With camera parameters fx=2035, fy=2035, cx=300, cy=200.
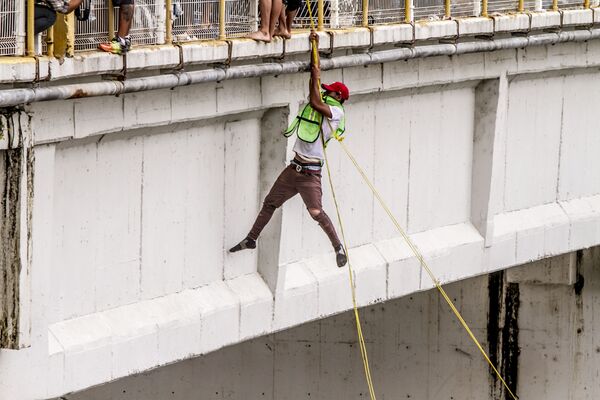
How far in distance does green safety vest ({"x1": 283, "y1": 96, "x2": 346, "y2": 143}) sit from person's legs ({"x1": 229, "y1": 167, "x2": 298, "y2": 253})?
0.36 metres

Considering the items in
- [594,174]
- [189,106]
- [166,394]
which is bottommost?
[166,394]

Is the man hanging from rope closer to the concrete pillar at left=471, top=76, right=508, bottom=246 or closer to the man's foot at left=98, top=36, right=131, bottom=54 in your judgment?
the man's foot at left=98, top=36, right=131, bottom=54

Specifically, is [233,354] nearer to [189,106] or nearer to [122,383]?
[122,383]

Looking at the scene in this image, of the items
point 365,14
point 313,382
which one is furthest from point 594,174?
point 365,14

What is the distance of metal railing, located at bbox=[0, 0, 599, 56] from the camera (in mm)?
14195

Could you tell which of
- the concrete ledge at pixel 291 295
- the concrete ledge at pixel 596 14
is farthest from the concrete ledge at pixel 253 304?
→ the concrete ledge at pixel 596 14

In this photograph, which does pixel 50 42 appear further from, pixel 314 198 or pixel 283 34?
pixel 314 198

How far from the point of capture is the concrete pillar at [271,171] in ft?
58.4

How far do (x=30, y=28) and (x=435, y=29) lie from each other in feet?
20.6

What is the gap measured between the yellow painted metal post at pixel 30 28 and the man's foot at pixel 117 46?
0.85m

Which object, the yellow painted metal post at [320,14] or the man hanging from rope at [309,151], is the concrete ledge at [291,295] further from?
the yellow painted metal post at [320,14]

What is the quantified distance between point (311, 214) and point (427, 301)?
878cm

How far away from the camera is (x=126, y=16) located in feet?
49.5

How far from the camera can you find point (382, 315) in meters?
26.5
